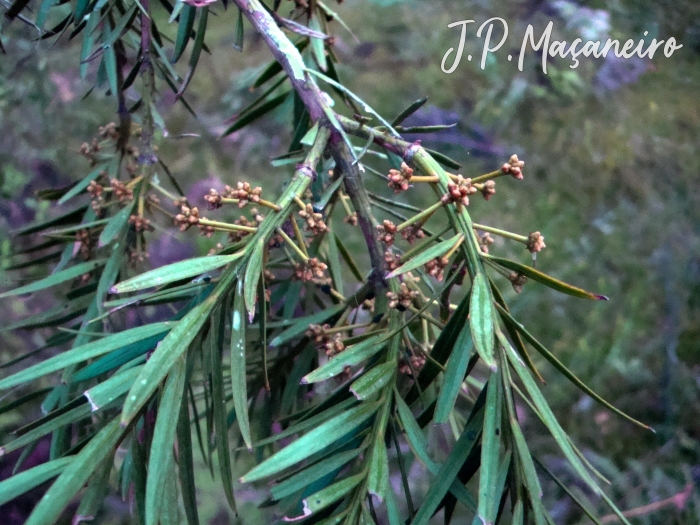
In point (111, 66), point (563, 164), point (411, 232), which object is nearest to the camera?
point (411, 232)

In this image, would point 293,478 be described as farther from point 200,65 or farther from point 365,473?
point 200,65

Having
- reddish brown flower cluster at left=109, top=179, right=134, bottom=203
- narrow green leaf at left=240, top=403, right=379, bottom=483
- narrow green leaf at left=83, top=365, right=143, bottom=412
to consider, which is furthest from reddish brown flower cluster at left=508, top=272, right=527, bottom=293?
reddish brown flower cluster at left=109, top=179, right=134, bottom=203

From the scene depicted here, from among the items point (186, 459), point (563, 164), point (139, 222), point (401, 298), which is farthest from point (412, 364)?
point (563, 164)

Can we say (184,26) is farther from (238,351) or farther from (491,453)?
(491,453)

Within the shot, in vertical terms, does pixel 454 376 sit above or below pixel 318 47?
below

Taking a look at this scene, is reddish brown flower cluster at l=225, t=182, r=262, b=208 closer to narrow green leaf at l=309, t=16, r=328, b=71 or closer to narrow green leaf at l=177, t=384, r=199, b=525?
narrow green leaf at l=177, t=384, r=199, b=525

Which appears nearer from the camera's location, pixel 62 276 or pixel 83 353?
pixel 83 353

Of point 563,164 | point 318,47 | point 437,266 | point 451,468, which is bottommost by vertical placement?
point 563,164

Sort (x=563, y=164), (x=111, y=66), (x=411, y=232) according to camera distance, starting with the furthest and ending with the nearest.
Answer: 1. (x=563, y=164)
2. (x=111, y=66)
3. (x=411, y=232)

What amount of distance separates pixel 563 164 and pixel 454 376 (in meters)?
1.69

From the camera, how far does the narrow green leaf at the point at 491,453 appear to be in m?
0.30

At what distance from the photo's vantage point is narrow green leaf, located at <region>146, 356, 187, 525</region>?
0.29 m

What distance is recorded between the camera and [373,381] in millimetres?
366

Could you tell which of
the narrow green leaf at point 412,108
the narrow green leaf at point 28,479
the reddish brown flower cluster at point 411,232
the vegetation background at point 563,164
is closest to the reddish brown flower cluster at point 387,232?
the reddish brown flower cluster at point 411,232
